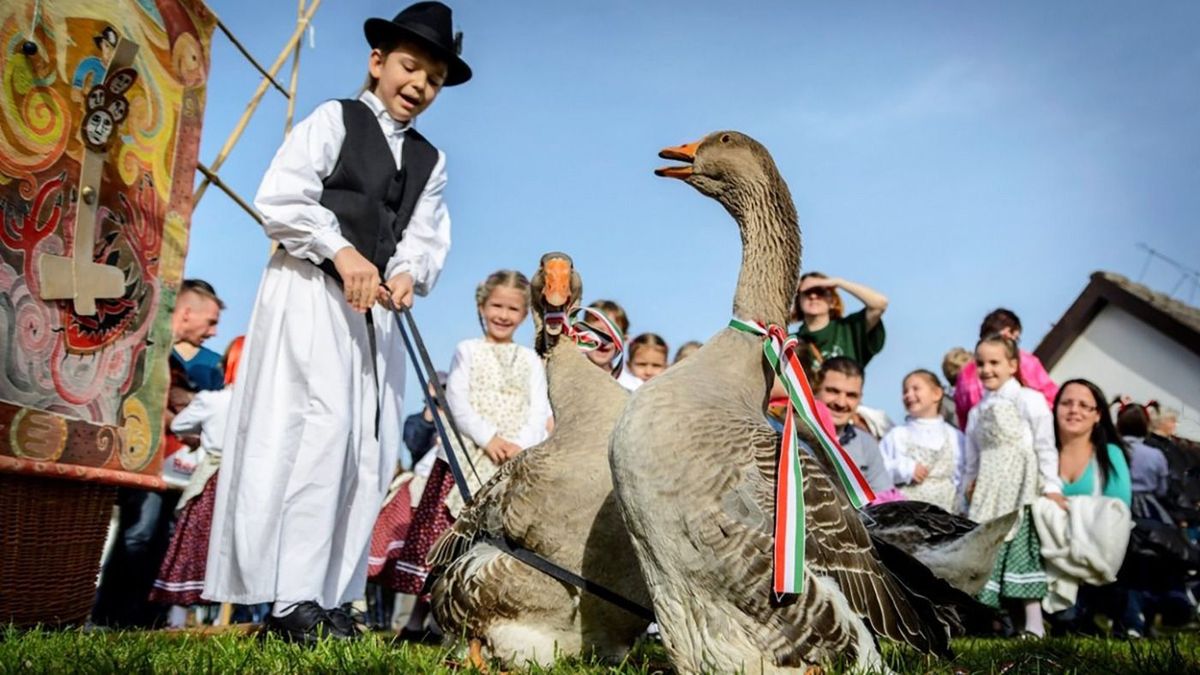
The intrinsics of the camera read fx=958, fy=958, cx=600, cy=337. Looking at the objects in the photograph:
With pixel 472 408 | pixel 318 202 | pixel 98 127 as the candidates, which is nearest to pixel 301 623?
pixel 318 202

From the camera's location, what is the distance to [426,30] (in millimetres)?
4555

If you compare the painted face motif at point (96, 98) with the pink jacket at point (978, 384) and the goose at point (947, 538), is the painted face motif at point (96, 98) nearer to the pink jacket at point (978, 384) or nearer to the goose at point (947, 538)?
the goose at point (947, 538)

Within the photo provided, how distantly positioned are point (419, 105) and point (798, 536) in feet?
10.4

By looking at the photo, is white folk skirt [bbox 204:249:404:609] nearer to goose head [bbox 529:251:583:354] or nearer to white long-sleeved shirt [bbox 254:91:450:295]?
white long-sleeved shirt [bbox 254:91:450:295]

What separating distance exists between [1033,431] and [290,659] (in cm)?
597

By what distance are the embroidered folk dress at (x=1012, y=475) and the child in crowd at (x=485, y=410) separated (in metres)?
3.36

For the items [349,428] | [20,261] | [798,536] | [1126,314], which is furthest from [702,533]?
[1126,314]

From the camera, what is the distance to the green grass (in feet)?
8.89

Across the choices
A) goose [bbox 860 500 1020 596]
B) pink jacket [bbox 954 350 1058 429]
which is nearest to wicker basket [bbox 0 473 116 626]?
goose [bbox 860 500 1020 596]

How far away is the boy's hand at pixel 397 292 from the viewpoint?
425cm

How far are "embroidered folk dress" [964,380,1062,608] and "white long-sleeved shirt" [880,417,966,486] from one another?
45 cm

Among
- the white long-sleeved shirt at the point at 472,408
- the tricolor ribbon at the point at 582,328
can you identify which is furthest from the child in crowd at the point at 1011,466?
the tricolor ribbon at the point at 582,328

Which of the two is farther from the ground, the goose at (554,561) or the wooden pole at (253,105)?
the wooden pole at (253,105)

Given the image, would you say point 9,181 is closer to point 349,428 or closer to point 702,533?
point 349,428
